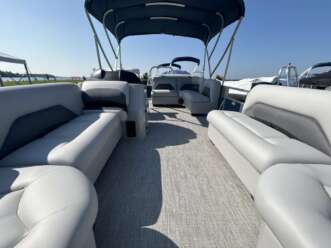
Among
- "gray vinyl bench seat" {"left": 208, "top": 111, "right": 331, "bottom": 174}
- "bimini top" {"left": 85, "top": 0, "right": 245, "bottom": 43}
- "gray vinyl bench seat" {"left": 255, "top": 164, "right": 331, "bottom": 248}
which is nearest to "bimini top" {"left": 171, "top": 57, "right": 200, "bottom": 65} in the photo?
"bimini top" {"left": 85, "top": 0, "right": 245, "bottom": 43}

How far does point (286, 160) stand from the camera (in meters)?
1.19

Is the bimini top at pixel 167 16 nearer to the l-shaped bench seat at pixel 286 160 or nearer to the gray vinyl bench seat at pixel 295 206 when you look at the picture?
the l-shaped bench seat at pixel 286 160

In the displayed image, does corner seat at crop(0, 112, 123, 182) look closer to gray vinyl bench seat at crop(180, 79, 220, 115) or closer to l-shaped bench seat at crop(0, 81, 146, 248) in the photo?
l-shaped bench seat at crop(0, 81, 146, 248)

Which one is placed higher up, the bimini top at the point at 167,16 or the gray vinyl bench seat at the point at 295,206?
the bimini top at the point at 167,16

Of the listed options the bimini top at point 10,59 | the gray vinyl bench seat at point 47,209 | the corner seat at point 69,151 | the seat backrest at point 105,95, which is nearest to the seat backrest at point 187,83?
the seat backrest at point 105,95

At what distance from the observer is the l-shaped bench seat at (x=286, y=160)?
709 mm

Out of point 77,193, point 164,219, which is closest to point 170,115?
point 164,219

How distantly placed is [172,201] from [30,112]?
1478 millimetres

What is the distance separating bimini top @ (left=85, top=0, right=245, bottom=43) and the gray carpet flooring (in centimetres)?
282

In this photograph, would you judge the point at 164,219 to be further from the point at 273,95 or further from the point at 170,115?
the point at 170,115

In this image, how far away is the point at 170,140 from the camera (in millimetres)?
2850

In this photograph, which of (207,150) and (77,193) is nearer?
(77,193)

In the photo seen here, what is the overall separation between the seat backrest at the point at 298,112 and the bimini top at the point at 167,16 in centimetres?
202

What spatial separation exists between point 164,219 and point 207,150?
1367 mm
